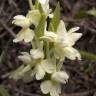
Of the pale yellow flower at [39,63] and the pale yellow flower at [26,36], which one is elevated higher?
the pale yellow flower at [26,36]

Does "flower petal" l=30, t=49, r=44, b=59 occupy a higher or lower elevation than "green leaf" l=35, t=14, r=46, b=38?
lower

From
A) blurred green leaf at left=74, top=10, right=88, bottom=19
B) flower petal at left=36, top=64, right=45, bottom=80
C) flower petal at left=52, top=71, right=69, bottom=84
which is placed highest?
flower petal at left=36, top=64, right=45, bottom=80

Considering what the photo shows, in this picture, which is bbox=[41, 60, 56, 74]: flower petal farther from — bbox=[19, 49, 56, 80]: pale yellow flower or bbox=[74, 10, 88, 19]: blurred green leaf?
bbox=[74, 10, 88, 19]: blurred green leaf

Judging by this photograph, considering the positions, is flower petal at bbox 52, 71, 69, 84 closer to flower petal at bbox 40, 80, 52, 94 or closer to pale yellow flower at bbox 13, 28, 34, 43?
flower petal at bbox 40, 80, 52, 94

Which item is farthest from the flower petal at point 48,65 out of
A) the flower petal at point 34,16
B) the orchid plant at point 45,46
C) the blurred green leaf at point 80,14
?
the blurred green leaf at point 80,14

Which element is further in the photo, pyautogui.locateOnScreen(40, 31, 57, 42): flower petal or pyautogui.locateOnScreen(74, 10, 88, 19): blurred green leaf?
pyautogui.locateOnScreen(74, 10, 88, 19): blurred green leaf

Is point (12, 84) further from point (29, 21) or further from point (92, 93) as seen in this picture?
point (29, 21)

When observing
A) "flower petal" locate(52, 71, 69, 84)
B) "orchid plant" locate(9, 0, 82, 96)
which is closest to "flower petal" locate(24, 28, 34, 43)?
"orchid plant" locate(9, 0, 82, 96)

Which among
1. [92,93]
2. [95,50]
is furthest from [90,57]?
[95,50]

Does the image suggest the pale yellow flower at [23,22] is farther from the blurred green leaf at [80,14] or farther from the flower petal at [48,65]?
the blurred green leaf at [80,14]
